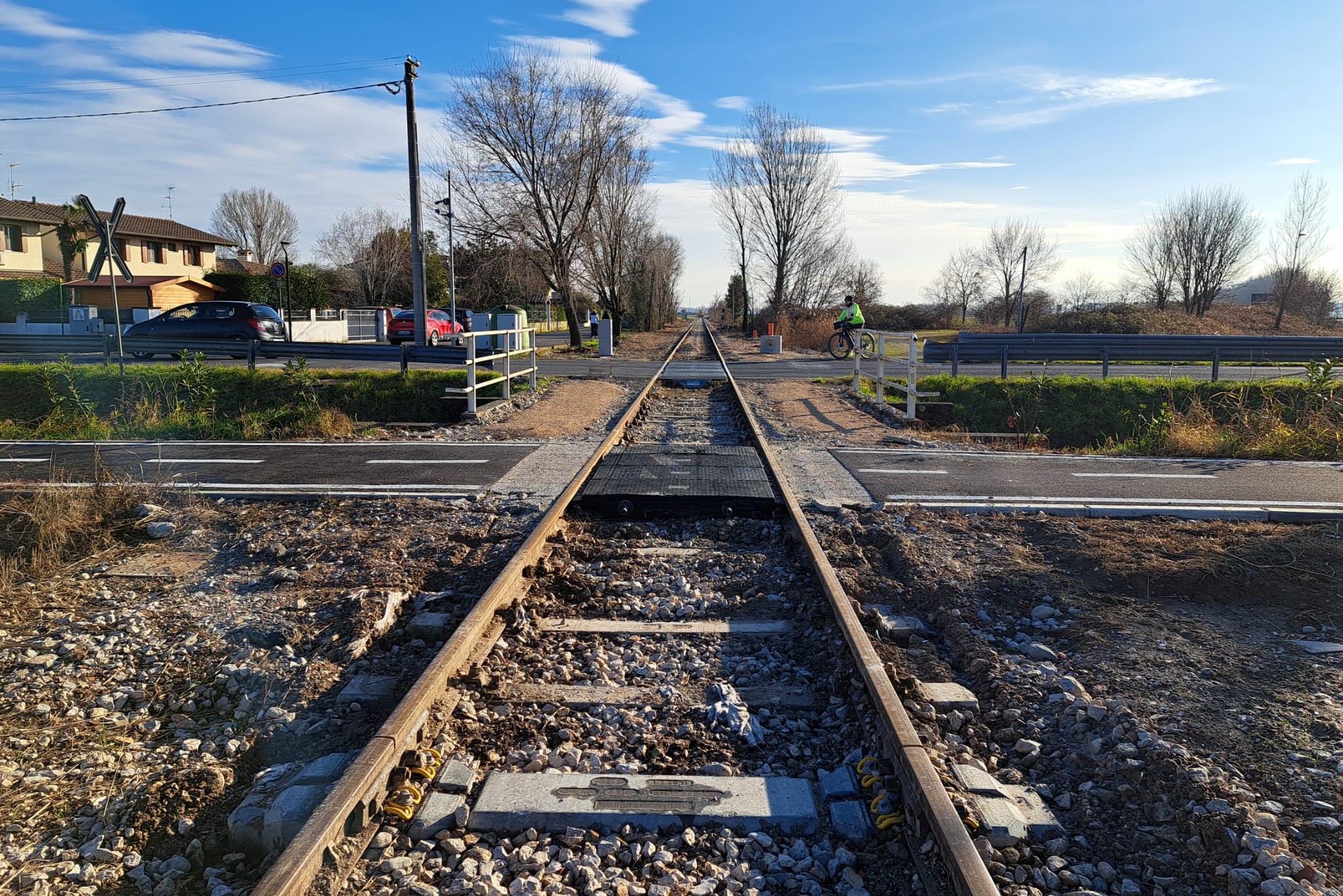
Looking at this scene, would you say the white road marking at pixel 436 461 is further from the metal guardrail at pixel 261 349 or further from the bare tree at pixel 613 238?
the bare tree at pixel 613 238

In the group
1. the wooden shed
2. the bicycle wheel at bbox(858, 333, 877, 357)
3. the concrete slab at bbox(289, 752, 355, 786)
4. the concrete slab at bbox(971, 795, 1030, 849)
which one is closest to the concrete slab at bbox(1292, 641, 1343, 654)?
the concrete slab at bbox(971, 795, 1030, 849)

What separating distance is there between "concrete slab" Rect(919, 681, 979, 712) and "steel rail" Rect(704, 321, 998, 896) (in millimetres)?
242

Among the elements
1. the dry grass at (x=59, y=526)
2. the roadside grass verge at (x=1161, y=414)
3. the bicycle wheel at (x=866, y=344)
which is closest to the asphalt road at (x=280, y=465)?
the dry grass at (x=59, y=526)

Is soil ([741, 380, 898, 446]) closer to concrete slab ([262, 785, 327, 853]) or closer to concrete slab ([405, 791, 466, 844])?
concrete slab ([405, 791, 466, 844])

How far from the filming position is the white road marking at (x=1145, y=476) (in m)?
9.65

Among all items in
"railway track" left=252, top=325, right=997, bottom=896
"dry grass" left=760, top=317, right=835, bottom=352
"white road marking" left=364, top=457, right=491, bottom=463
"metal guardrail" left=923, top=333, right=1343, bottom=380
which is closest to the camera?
"railway track" left=252, top=325, right=997, bottom=896

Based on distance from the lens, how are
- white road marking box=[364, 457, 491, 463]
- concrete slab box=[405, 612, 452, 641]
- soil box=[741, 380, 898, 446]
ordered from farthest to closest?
1. soil box=[741, 380, 898, 446]
2. white road marking box=[364, 457, 491, 463]
3. concrete slab box=[405, 612, 452, 641]

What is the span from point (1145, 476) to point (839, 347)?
19.3 metres

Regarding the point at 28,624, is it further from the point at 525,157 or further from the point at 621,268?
the point at 621,268

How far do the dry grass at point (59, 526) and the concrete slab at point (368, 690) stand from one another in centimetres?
285

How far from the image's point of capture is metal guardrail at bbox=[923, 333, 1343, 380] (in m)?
20.4

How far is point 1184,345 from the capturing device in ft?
70.9

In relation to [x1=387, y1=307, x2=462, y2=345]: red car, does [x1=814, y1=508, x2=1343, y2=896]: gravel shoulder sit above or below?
below

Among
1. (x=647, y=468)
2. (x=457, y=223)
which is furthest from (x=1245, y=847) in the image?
(x=457, y=223)
